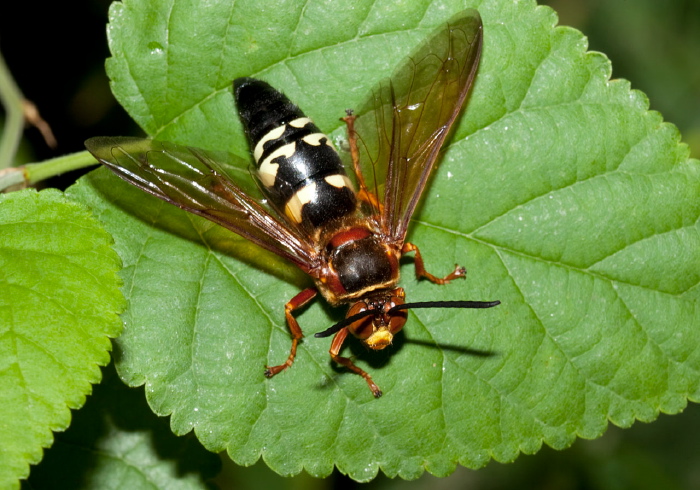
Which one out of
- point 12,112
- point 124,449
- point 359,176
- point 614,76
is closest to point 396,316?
point 359,176

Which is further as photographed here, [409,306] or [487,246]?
[487,246]

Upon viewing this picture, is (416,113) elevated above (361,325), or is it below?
above

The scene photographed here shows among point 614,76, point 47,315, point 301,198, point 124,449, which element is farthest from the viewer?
point 614,76

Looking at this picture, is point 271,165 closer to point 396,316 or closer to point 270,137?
point 270,137

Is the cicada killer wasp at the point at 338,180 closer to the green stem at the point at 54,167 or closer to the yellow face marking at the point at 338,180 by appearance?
the yellow face marking at the point at 338,180

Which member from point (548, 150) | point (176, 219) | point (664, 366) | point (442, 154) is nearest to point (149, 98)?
point (176, 219)

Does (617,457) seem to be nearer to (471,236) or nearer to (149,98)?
(471,236)

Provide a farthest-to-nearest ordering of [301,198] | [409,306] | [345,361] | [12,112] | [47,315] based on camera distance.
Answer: [12,112], [301,198], [345,361], [409,306], [47,315]
